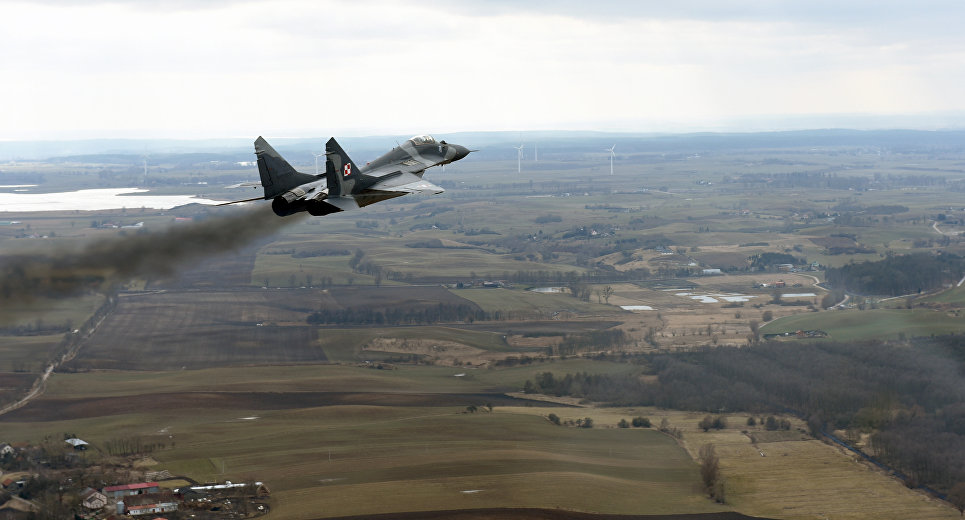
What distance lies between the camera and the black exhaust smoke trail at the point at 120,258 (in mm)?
67062

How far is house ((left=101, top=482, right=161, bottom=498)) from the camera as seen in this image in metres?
83.9

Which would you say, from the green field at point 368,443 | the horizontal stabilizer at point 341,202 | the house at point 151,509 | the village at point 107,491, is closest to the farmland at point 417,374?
the green field at point 368,443

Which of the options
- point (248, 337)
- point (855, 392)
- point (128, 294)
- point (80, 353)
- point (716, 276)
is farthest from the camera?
point (716, 276)

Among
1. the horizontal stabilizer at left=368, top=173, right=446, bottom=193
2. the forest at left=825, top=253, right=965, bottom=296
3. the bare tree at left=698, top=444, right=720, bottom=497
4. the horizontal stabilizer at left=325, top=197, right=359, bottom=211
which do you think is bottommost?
the bare tree at left=698, top=444, right=720, bottom=497

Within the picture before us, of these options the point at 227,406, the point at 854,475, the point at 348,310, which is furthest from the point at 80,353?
the point at 854,475

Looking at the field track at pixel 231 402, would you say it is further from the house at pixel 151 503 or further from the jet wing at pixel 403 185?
the jet wing at pixel 403 185

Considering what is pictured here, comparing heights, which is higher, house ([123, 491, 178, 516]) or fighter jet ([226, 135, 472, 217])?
fighter jet ([226, 135, 472, 217])

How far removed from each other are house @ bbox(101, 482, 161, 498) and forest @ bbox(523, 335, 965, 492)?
160 ft

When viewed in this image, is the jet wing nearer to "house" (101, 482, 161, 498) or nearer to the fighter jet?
the fighter jet

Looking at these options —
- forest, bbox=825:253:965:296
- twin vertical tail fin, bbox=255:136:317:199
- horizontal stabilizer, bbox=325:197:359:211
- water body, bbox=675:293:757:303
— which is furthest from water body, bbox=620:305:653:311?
twin vertical tail fin, bbox=255:136:317:199

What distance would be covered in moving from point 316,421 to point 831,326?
81.7 m

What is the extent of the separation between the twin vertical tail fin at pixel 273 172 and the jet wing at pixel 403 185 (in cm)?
486

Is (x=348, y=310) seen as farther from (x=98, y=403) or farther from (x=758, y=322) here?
(x=758, y=322)

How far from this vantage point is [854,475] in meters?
93.4
